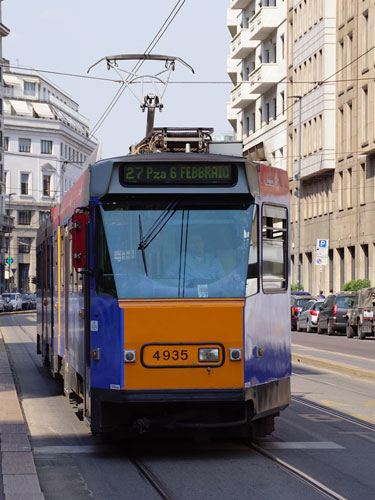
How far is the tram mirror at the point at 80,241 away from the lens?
1162 cm

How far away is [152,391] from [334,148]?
184 ft

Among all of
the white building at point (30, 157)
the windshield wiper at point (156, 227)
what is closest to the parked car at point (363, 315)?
the windshield wiper at point (156, 227)

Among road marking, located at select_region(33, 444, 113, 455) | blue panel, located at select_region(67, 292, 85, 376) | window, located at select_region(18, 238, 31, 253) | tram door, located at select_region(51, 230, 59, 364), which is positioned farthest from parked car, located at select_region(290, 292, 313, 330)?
window, located at select_region(18, 238, 31, 253)

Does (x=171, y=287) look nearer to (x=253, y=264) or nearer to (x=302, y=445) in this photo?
(x=253, y=264)

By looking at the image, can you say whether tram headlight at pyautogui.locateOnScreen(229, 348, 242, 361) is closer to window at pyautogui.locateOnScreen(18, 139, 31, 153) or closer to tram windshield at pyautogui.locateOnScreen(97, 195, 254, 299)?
tram windshield at pyautogui.locateOnScreen(97, 195, 254, 299)

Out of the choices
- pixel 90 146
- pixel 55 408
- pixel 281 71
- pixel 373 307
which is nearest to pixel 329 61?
pixel 281 71

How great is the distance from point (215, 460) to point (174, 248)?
2.04 metres

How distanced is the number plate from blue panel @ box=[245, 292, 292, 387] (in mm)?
356

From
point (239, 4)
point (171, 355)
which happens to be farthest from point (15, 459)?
point (239, 4)

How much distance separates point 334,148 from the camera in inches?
2603

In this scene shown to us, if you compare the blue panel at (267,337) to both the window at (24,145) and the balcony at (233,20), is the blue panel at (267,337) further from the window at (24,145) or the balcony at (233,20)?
the window at (24,145)

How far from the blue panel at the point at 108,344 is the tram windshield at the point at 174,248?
168mm

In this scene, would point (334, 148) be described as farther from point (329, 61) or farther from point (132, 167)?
point (132, 167)

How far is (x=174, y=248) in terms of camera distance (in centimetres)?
1145
